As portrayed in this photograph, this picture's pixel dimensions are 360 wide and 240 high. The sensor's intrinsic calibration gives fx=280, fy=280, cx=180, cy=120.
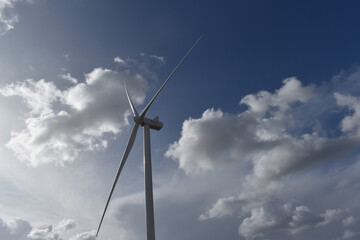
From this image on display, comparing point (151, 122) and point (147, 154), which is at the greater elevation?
point (151, 122)

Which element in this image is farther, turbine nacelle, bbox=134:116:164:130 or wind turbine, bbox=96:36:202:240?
turbine nacelle, bbox=134:116:164:130

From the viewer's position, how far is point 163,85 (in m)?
64.2

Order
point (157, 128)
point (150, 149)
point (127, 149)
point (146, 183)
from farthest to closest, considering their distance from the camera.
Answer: point (157, 128), point (127, 149), point (150, 149), point (146, 183)

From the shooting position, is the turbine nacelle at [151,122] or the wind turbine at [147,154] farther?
the turbine nacelle at [151,122]

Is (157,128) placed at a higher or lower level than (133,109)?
lower

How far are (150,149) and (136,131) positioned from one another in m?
8.18

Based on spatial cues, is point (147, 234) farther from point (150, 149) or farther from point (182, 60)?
point (182, 60)

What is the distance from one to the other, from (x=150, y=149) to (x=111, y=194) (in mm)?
12138

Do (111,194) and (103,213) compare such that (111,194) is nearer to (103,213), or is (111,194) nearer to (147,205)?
(103,213)

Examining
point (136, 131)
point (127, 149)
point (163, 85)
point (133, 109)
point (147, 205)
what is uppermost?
point (163, 85)

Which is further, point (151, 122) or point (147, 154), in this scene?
point (151, 122)

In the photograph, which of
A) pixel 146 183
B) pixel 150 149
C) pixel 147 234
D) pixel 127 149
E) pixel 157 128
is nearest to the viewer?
pixel 147 234

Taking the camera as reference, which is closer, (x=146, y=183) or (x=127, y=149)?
(x=146, y=183)

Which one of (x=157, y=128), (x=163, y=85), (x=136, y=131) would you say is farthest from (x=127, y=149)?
(x=163, y=85)
